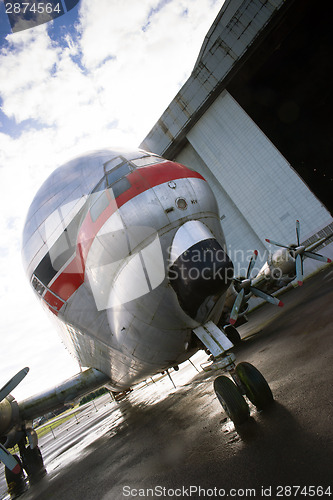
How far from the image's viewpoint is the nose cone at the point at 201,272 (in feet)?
14.7

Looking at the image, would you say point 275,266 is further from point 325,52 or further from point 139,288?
point 325,52

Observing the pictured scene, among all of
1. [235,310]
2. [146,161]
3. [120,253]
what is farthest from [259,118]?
[120,253]

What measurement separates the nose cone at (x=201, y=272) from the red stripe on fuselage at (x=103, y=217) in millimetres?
1527

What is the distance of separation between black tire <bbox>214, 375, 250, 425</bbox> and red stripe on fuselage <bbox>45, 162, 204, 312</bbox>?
11.1ft

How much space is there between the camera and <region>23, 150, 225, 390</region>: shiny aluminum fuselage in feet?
16.1

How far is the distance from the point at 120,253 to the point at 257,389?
3.42 m

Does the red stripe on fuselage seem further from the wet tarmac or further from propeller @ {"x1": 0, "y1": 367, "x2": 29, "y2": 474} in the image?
propeller @ {"x1": 0, "y1": 367, "x2": 29, "y2": 474}

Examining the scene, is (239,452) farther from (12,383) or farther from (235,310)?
(12,383)

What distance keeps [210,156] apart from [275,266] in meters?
15.4

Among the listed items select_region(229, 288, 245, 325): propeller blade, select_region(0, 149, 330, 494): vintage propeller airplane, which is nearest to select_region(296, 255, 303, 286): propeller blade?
select_region(229, 288, 245, 325): propeller blade

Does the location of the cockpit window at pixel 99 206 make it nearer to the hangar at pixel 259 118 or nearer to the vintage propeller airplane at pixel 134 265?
the vintage propeller airplane at pixel 134 265

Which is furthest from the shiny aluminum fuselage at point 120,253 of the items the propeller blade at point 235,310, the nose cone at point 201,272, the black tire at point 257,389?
the propeller blade at point 235,310

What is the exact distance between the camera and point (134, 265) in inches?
194

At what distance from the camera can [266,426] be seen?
4.07 meters
